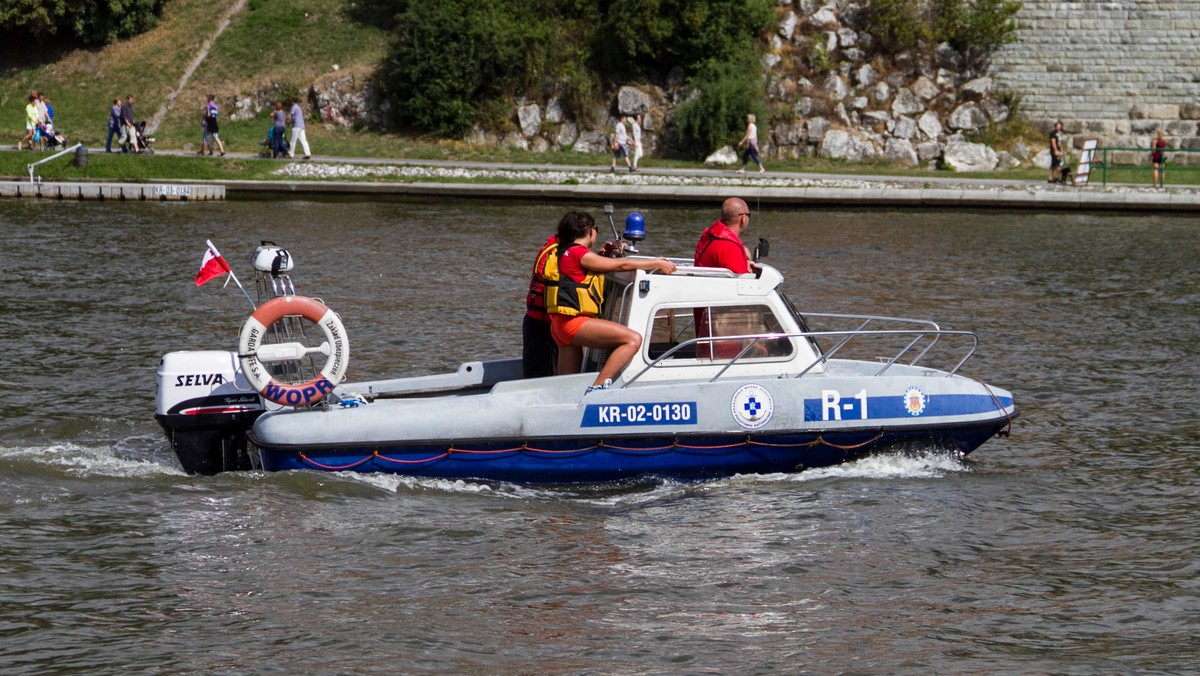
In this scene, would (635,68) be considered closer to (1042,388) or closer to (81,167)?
(81,167)

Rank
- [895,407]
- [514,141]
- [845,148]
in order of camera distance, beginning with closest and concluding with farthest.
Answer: [895,407] → [845,148] → [514,141]

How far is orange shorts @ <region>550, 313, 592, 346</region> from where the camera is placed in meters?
10.6

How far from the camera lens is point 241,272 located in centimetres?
2159

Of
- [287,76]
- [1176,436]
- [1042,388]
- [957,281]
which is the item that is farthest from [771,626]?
[287,76]

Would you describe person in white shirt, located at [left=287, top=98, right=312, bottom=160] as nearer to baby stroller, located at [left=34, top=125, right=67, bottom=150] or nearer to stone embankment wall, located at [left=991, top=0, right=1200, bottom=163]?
baby stroller, located at [left=34, top=125, right=67, bottom=150]

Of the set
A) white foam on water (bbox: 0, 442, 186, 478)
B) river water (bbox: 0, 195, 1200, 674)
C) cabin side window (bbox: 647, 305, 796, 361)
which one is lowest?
river water (bbox: 0, 195, 1200, 674)

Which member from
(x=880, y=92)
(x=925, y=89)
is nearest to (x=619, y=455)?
(x=880, y=92)

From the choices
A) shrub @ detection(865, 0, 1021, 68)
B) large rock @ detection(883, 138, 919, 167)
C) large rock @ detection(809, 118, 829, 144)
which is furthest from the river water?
shrub @ detection(865, 0, 1021, 68)

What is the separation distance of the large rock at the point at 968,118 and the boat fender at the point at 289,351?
32.8 meters

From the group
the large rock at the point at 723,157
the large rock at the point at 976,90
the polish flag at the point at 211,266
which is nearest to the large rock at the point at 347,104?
the large rock at the point at 723,157

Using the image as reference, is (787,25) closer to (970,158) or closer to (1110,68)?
(970,158)

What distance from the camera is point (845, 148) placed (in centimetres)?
3934

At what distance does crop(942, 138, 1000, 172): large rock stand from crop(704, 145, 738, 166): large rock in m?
5.91

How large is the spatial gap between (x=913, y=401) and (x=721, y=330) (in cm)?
157
